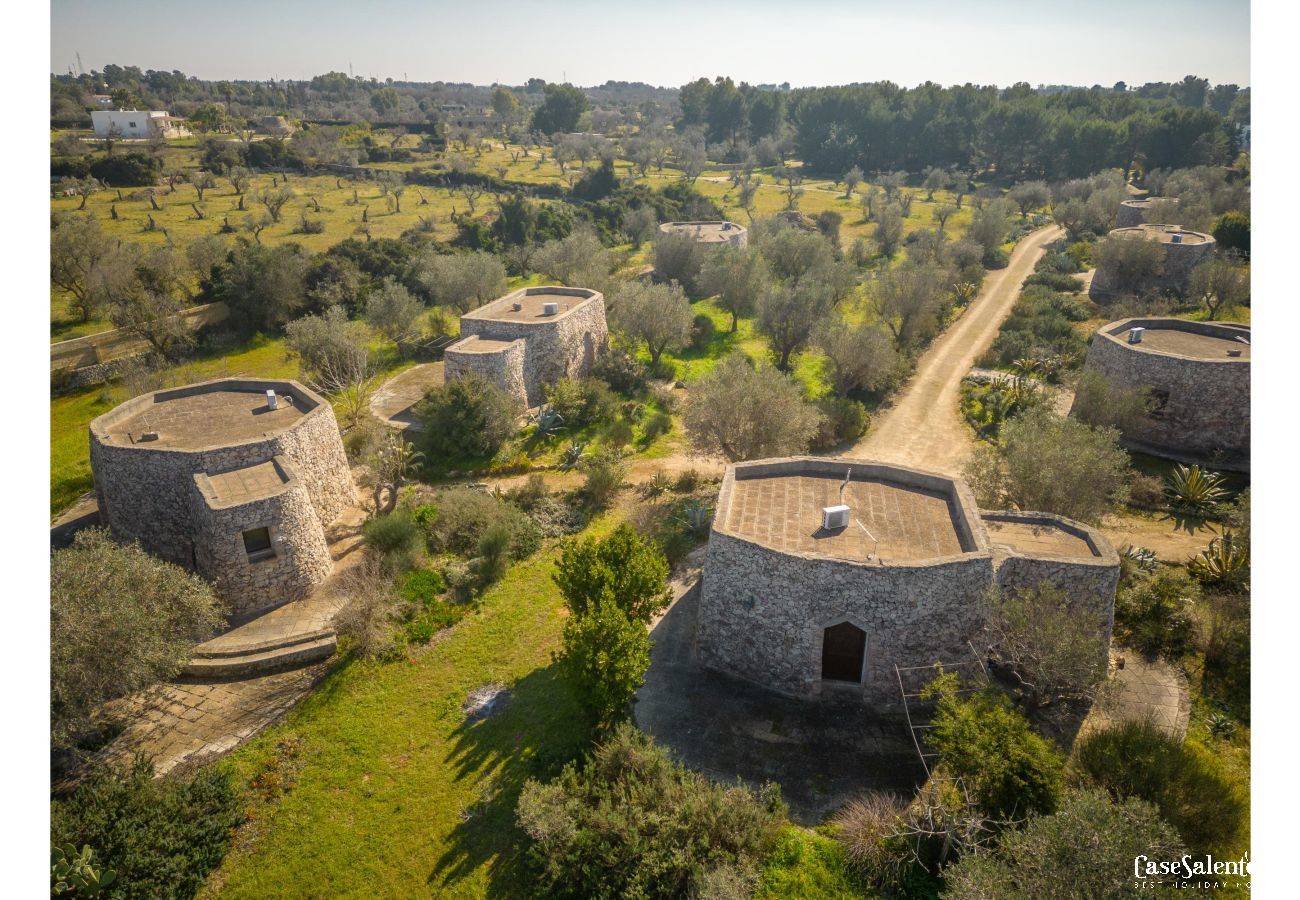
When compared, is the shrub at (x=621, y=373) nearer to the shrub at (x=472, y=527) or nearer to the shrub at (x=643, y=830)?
the shrub at (x=472, y=527)

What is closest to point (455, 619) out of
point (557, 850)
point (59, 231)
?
point (557, 850)

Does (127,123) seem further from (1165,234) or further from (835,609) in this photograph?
(835,609)

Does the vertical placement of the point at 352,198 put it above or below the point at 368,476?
above

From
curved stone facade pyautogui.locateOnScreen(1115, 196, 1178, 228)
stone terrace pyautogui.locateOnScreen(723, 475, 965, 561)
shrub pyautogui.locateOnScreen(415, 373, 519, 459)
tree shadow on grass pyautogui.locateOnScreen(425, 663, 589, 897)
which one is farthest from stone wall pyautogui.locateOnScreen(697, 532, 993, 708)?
curved stone facade pyautogui.locateOnScreen(1115, 196, 1178, 228)

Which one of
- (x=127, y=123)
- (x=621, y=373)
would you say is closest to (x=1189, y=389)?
(x=621, y=373)

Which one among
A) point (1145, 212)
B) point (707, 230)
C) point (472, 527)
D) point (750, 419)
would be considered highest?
point (1145, 212)

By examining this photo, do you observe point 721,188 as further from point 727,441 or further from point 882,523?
point 882,523
